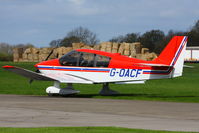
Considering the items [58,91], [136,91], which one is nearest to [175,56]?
[58,91]

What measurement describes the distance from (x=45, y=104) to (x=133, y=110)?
129 inches

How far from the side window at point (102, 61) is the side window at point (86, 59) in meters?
0.20

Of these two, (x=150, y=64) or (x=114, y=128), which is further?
(x=150, y=64)

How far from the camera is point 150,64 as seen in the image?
20156 millimetres

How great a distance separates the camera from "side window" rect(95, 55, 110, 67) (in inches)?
819

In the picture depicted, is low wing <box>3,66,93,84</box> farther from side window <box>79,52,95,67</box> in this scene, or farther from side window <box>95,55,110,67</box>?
side window <box>95,55,110,67</box>

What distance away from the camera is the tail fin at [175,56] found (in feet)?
66.4

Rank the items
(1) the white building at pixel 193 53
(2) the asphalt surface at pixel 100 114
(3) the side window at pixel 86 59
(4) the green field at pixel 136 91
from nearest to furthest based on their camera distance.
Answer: (2) the asphalt surface at pixel 100 114 < (3) the side window at pixel 86 59 < (4) the green field at pixel 136 91 < (1) the white building at pixel 193 53

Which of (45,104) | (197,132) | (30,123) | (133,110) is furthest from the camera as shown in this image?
(45,104)

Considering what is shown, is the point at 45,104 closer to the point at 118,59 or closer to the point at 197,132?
the point at 118,59

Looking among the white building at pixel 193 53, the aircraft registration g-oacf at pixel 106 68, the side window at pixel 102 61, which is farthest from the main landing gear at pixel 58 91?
the white building at pixel 193 53

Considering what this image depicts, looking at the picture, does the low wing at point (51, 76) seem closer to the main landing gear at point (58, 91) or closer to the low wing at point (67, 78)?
the low wing at point (67, 78)

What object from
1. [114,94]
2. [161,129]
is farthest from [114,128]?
[114,94]

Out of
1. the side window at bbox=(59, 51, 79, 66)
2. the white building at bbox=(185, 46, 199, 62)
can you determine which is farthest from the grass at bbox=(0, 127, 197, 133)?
the white building at bbox=(185, 46, 199, 62)
